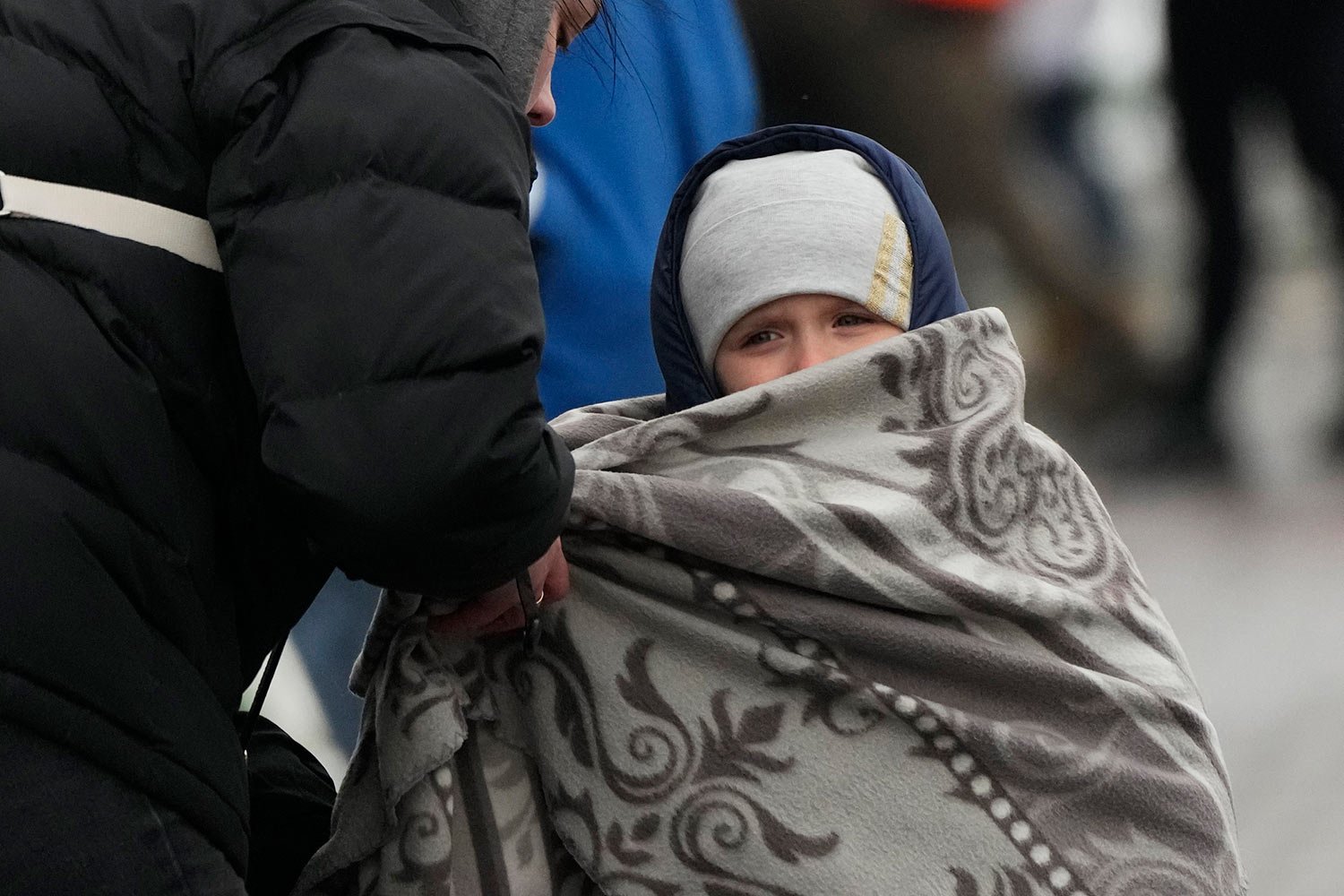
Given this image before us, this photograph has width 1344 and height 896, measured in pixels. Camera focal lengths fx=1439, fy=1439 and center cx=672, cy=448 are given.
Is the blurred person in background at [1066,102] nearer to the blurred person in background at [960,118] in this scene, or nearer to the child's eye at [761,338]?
the blurred person in background at [960,118]

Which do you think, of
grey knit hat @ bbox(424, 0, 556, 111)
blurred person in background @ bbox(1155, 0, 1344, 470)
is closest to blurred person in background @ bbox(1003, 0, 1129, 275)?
blurred person in background @ bbox(1155, 0, 1344, 470)

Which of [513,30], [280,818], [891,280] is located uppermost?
[513,30]

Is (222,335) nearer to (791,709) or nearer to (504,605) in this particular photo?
(504,605)

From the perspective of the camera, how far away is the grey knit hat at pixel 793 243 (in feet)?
5.74

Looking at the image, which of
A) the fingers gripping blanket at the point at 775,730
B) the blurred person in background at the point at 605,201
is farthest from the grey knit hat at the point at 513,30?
the blurred person in background at the point at 605,201

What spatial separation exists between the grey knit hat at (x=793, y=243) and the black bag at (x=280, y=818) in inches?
27.8

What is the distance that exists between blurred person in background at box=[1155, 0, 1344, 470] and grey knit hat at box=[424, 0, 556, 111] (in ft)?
6.74

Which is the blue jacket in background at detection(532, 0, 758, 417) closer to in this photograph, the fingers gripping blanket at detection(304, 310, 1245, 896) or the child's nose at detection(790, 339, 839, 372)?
the child's nose at detection(790, 339, 839, 372)

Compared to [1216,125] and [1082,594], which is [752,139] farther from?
[1216,125]

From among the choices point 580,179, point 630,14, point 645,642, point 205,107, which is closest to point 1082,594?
point 645,642

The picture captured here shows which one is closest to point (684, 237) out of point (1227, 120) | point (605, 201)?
point (605, 201)

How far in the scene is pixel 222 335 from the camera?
104 centimetres

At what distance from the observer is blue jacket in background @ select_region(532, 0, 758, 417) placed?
7.55ft

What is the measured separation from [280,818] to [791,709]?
1.83 ft
